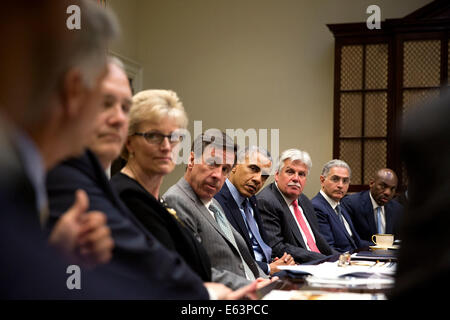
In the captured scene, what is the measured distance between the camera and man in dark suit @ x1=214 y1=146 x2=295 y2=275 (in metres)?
3.51

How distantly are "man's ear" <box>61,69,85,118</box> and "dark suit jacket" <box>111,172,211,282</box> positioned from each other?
1.21 meters

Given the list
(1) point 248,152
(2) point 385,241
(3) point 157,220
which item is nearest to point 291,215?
(1) point 248,152

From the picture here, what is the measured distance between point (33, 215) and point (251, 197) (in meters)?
3.39

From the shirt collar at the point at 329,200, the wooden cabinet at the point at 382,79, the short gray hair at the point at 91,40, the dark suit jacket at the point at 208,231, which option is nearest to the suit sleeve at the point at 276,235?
the shirt collar at the point at 329,200

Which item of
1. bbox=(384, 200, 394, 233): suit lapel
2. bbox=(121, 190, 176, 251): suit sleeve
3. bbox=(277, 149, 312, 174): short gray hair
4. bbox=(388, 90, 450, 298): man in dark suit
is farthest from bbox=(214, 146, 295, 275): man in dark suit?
bbox=(388, 90, 450, 298): man in dark suit

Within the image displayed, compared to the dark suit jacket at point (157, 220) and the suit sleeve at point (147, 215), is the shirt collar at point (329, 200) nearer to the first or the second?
the dark suit jacket at point (157, 220)

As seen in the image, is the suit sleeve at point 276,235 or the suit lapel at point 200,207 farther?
the suit sleeve at point 276,235

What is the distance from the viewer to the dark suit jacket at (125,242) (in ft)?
4.13

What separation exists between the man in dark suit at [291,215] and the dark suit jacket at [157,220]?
2077 mm

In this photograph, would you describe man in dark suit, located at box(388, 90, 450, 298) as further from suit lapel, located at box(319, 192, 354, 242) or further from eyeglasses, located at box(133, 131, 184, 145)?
suit lapel, located at box(319, 192, 354, 242)

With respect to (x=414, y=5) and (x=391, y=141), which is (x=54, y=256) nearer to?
(x=391, y=141)
